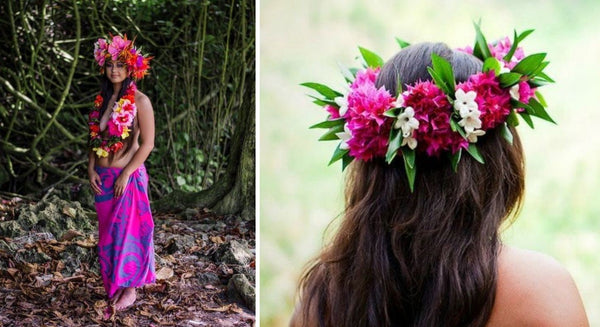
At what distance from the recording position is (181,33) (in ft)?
8.54

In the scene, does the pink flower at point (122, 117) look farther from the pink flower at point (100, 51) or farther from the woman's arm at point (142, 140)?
the pink flower at point (100, 51)

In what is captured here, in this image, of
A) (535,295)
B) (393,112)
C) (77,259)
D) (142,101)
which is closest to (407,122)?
(393,112)

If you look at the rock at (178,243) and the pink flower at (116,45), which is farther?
the rock at (178,243)

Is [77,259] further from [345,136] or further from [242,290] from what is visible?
[345,136]

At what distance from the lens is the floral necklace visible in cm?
241

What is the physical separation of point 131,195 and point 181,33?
0.60 m

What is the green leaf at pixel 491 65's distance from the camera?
1.32 metres

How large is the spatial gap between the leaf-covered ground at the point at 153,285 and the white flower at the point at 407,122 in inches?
53.9

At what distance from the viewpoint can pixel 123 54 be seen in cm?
245

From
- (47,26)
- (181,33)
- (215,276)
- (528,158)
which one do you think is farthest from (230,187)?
(528,158)

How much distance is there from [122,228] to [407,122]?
4.62 ft

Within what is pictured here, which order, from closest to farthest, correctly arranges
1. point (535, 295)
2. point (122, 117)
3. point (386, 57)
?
point (535, 295), point (122, 117), point (386, 57)

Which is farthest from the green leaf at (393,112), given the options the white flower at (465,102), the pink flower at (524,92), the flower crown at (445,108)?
the pink flower at (524,92)

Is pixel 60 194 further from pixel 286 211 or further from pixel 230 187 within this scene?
pixel 286 211
